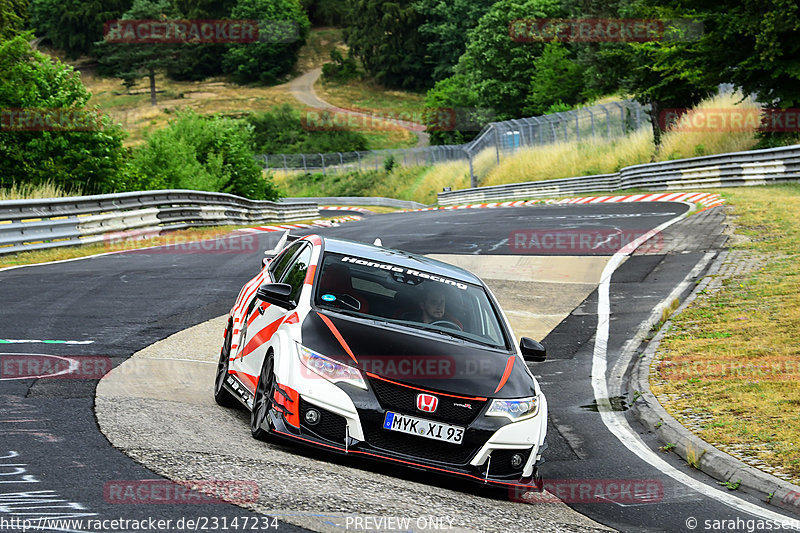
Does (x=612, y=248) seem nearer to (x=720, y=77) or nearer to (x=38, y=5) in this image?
(x=720, y=77)

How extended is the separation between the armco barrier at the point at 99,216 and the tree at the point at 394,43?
4250 inches

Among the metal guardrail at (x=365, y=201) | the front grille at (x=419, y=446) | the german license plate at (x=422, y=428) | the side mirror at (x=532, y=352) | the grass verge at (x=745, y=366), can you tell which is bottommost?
the metal guardrail at (x=365, y=201)

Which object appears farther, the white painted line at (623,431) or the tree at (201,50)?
the tree at (201,50)

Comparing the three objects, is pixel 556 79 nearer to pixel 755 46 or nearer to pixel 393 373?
pixel 755 46

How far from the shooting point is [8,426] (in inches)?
267

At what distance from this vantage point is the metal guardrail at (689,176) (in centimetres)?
3062

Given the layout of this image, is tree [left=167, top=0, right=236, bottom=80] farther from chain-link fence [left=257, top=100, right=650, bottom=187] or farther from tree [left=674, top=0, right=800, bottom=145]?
tree [left=674, top=0, right=800, bottom=145]

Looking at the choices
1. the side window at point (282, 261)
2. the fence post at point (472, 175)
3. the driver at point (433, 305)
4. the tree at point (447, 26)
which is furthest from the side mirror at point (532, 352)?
the tree at point (447, 26)

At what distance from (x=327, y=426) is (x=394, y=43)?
136 m

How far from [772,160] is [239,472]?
2842 cm

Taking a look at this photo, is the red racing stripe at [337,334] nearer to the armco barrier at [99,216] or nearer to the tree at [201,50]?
the armco barrier at [99,216]

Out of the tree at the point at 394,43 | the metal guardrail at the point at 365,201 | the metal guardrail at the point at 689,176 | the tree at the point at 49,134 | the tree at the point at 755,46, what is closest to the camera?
the tree at the point at 49,134

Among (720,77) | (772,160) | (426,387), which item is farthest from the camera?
(720,77)

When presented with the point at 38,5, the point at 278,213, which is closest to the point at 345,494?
the point at 278,213
